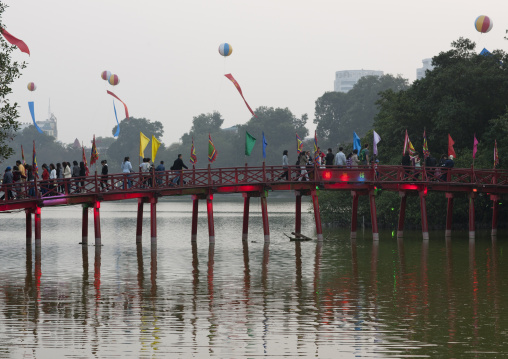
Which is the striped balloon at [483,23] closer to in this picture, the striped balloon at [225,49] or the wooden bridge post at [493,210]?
the wooden bridge post at [493,210]

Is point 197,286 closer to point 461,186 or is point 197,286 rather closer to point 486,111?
point 461,186

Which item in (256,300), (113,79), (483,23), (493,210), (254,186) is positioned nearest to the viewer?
(256,300)

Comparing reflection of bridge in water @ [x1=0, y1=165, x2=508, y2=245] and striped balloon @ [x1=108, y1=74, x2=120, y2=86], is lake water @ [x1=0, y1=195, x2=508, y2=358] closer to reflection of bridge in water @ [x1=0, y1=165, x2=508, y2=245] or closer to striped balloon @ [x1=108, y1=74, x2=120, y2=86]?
reflection of bridge in water @ [x1=0, y1=165, x2=508, y2=245]

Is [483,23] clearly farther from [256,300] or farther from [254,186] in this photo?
[256,300]

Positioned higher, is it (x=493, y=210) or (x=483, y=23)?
(x=483, y=23)

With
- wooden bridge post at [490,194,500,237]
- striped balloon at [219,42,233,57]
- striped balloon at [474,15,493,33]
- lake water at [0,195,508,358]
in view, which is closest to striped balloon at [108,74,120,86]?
striped balloon at [219,42,233,57]

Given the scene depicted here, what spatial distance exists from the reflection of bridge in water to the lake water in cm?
234

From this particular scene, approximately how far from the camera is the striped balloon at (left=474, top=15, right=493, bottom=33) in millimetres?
55125

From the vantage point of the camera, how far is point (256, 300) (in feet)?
86.1

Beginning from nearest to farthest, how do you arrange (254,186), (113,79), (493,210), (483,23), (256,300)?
(256,300) → (254,186) → (493,210) → (483,23) → (113,79)

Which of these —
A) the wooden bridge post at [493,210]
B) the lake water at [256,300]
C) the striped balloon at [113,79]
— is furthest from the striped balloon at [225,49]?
the wooden bridge post at [493,210]

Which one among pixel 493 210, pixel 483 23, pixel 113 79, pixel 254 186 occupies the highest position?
pixel 483 23

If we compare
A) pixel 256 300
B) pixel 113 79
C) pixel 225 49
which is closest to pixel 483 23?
pixel 225 49

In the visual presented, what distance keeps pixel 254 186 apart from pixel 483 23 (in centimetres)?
1887
